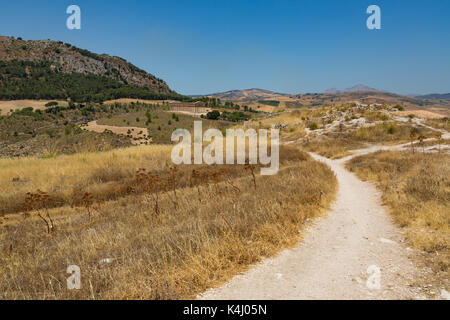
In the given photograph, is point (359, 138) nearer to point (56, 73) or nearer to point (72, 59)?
point (56, 73)

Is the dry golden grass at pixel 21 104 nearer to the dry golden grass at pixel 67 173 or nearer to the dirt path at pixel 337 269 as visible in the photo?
the dry golden grass at pixel 67 173

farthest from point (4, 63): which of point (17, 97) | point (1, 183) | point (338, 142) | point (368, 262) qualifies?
point (368, 262)

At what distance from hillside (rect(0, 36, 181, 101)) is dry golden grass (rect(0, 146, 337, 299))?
82151 mm

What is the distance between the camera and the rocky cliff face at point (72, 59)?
91000mm

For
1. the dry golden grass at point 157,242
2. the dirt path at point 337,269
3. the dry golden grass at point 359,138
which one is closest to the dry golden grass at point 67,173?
the dry golden grass at point 157,242

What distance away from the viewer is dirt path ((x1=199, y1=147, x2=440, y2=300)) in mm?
2768

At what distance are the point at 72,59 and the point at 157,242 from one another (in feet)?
411

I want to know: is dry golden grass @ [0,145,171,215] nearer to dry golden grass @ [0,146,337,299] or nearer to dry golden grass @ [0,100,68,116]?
dry golden grass @ [0,146,337,299]

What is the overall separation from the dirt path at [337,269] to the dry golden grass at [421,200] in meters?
0.29

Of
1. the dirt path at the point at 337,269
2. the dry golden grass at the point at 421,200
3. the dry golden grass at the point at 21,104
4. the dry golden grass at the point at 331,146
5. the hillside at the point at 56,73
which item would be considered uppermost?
the hillside at the point at 56,73

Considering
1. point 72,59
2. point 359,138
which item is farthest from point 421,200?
point 72,59

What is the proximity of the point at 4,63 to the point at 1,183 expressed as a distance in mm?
102536
